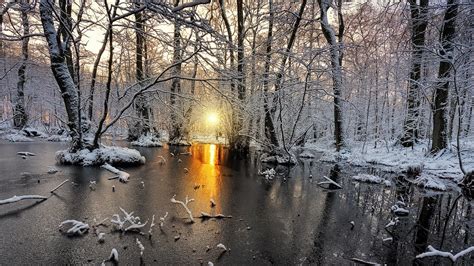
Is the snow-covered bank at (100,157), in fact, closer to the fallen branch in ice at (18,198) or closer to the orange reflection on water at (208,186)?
the orange reflection on water at (208,186)

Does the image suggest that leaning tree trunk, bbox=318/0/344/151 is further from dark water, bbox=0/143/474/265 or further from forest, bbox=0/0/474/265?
dark water, bbox=0/143/474/265

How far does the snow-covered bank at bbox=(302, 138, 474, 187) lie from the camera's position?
1029 centimetres

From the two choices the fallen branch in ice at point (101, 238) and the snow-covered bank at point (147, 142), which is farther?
the snow-covered bank at point (147, 142)

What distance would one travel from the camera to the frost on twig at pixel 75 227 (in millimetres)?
4691

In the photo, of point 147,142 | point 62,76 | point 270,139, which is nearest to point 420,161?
point 270,139

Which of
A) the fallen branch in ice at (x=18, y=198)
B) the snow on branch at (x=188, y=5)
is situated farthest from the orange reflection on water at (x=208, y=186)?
the snow on branch at (x=188, y=5)

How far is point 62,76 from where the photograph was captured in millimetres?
11320

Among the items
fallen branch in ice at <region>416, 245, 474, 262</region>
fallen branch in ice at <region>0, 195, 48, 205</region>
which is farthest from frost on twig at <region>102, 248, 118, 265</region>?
fallen branch in ice at <region>416, 245, 474, 262</region>

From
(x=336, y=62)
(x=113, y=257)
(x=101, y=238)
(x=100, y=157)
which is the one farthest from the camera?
(x=336, y=62)

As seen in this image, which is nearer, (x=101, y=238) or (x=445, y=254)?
(x=445, y=254)

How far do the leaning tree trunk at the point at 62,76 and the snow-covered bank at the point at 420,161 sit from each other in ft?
39.8

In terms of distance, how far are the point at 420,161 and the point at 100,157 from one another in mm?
13008

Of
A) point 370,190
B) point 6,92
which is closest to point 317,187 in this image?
point 370,190

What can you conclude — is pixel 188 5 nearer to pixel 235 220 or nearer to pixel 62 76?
pixel 235 220
